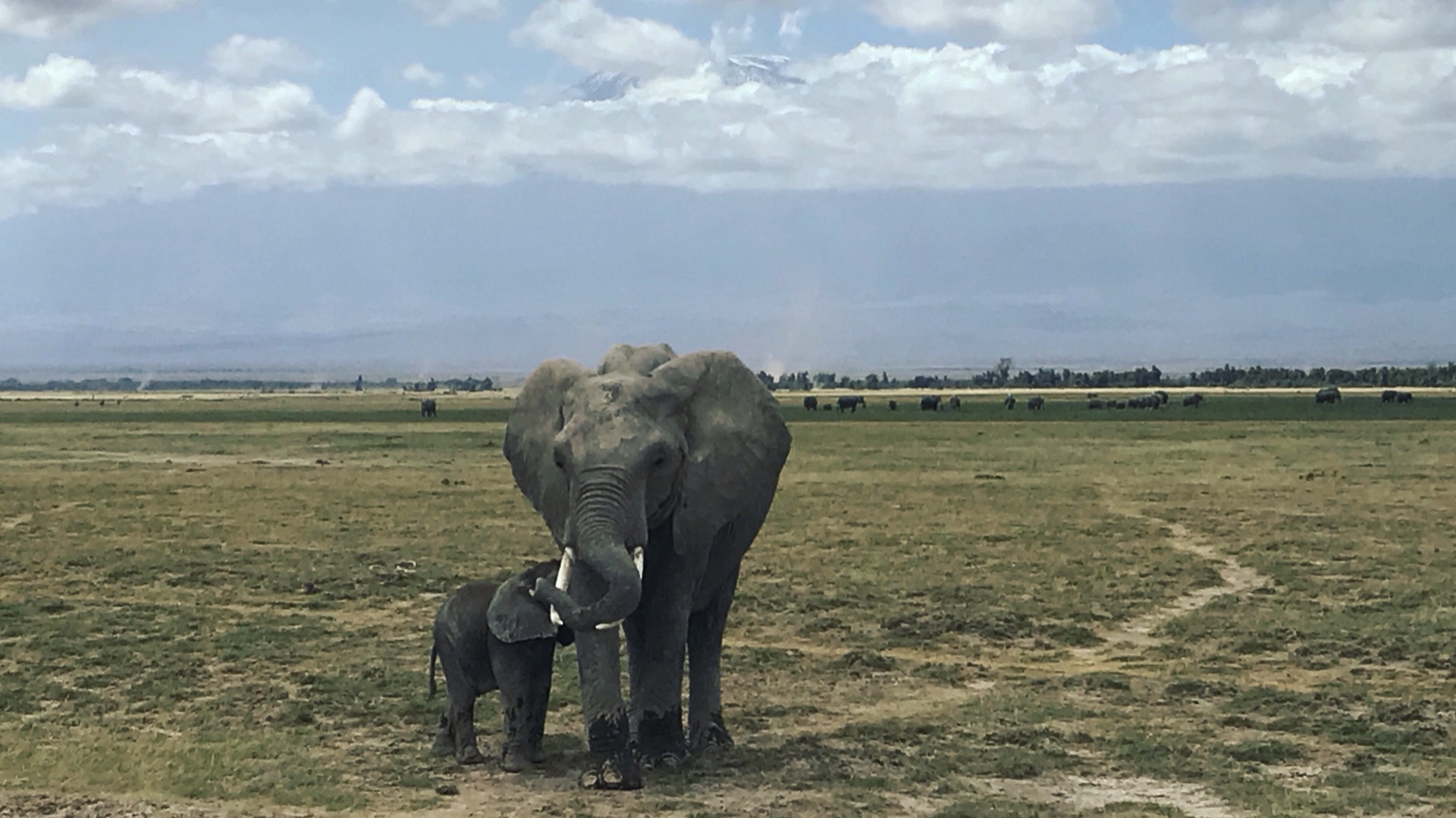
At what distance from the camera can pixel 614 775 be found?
34.2ft

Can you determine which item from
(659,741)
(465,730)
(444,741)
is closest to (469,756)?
(465,730)

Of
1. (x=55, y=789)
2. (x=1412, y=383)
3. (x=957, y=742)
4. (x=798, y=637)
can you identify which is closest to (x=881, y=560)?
(x=798, y=637)

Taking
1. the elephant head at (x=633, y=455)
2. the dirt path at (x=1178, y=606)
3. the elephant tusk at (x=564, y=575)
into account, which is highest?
the elephant head at (x=633, y=455)

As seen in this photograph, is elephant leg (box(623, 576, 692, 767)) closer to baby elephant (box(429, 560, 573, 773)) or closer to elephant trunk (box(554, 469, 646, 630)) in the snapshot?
baby elephant (box(429, 560, 573, 773))

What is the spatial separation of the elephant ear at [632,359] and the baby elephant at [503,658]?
59.2 inches

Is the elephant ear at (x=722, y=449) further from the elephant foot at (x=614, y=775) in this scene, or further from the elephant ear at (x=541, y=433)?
the elephant foot at (x=614, y=775)

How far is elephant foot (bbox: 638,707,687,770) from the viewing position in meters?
11.1

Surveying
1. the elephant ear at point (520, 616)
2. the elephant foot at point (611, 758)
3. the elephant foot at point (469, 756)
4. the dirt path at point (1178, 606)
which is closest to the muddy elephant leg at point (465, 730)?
the elephant foot at point (469, 756)

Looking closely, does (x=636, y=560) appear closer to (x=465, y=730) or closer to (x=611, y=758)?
(x=611, y=758)

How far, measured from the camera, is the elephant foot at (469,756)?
11.2 meters

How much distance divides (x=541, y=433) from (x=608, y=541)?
64.3 inches

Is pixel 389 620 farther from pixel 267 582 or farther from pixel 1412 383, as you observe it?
pixel 1412 383

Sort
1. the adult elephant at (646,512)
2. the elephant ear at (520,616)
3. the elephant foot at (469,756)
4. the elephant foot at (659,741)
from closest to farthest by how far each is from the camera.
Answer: the adult elephant at (646,512) → the elephant ear at (520,616) → the elephant foot at (659,741) → the elephant foot at (469,756)

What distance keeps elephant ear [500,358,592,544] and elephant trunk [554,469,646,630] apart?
76 cm
